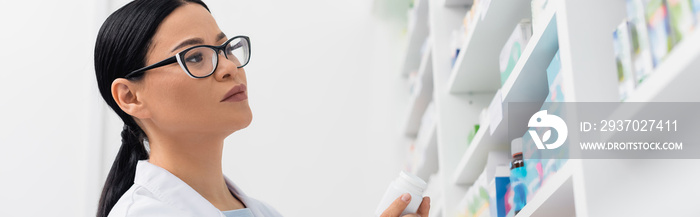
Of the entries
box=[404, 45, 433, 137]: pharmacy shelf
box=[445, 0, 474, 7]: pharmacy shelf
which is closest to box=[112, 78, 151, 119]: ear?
box=[445, 0, 474, 7]: pharmacy shelf

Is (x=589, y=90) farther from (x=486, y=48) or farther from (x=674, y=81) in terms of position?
(x=486, y=48)

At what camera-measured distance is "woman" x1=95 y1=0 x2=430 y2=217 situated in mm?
1598

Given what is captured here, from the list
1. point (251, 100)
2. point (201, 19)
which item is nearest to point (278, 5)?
point (251, 100)

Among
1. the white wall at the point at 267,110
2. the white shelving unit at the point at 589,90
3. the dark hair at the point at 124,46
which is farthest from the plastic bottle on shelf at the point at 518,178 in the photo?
the white wall at the point at 267,110

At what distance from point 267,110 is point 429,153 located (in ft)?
3.91

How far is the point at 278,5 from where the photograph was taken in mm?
4316

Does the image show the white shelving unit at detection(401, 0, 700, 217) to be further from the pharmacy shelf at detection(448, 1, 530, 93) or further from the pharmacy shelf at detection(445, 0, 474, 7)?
the pharmacy shelf at detection(445, 0, 474, 7)

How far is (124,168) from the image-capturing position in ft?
6.08

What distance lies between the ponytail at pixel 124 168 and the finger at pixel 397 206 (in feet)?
2.28

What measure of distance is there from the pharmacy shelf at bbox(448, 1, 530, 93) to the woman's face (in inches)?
33.5

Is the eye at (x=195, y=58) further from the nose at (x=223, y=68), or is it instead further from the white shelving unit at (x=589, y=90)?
the white shelving unit at (x=589, y=90)

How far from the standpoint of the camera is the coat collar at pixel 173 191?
1545 millimetres

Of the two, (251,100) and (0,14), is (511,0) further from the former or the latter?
(0,14)

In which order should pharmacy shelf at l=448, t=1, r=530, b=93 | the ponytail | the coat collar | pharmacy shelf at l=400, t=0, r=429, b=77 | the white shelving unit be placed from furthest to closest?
pharmacy shelf at l=400, t=0, r=429, b=77
pharmacy shelf at l=448, t=1, r=530, b=93
the ponytail
the coat collar
the white shelving unit
